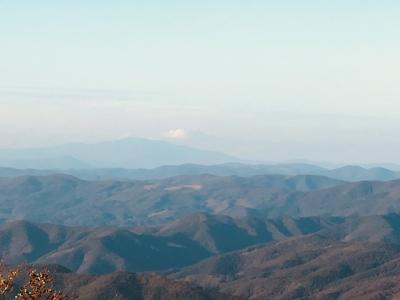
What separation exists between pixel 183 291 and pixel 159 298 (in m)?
5.99

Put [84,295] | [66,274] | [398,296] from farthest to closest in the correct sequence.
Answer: [398,296], [66,274], [84,295]

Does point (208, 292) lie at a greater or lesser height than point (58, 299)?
lesser

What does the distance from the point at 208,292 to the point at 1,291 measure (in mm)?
150040

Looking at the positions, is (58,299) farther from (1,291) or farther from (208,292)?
(208,292)

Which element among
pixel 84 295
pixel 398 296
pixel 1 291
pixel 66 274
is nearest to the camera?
pixel 1 291

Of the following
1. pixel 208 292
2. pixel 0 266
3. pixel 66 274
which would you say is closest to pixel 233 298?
pixel 208 292

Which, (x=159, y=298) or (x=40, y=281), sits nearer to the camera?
(x=40, y=281)

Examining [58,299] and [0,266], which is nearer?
[58,299]

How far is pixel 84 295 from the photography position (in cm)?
16575

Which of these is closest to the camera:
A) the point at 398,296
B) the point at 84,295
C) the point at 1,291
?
the point at 1,291

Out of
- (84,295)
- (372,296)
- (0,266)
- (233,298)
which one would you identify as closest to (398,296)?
(372,296)

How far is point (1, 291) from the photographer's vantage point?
27266 millimetres

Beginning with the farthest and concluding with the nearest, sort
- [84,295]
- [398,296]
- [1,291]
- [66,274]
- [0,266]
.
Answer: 1. [398,296]
2. [66,274]
3. [84,295]
4. [0,266]
5. [1,291]

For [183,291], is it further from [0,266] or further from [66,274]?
[0,266]
